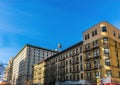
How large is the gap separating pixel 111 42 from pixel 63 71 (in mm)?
23901

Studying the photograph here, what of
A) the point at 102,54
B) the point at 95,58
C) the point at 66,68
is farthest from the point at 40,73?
the point at 102,54

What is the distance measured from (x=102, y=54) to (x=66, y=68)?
19.6 m

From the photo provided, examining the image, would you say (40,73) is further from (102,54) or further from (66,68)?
(102,54)

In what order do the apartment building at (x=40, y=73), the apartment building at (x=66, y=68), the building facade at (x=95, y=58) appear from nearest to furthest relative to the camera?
the building facade at (x=95, y=58), the apartment building at (x=66, y=68), the apartment building at (x=40, y=73)

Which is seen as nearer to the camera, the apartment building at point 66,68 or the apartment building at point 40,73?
the apartment building at point 66,68

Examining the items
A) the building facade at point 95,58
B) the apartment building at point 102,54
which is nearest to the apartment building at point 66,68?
the building facade at point 95,58

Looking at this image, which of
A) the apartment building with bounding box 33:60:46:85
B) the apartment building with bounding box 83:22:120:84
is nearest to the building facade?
the apartment building with bounding box 83:22:120:84

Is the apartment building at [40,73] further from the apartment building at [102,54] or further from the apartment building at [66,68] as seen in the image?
the apartment building at [102,54]

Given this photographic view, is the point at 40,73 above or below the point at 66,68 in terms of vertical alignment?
below

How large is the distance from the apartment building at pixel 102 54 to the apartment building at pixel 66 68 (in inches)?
137

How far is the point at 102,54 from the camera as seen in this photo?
49750mm

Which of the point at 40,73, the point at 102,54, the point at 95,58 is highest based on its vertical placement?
the point at 102,54

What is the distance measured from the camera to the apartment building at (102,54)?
4859 centimetres

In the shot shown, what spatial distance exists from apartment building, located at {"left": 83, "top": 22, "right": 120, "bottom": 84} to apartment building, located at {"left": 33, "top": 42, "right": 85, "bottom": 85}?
137 inches
